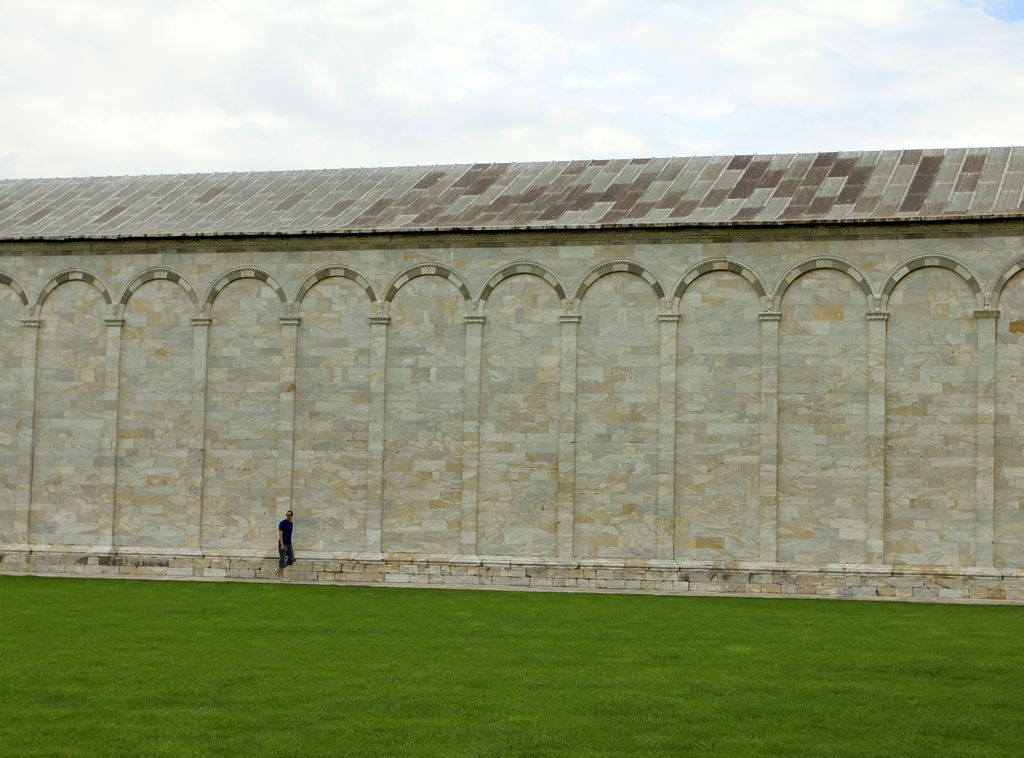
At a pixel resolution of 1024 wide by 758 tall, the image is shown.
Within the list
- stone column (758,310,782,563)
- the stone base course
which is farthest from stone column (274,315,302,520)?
stone column (758,310,782,563)

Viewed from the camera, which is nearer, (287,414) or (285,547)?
(285,547)

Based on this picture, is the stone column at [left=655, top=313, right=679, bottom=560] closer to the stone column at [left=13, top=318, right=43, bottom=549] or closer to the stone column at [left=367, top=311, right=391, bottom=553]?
the stone column at [left=367, top=311, right=391, bottom=553]

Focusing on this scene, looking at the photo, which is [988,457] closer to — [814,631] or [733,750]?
[814,631]

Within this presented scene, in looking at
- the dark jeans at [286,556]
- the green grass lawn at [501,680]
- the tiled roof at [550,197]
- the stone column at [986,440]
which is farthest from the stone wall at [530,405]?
the green grass lawn at [501,680]

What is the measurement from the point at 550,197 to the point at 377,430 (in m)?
6.45

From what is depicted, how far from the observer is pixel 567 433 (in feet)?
101

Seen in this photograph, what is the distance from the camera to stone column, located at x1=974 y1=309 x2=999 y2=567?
28.4m

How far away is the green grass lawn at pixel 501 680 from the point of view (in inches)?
511

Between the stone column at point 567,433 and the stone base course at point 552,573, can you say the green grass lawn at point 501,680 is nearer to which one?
the stone base course at point 552,573

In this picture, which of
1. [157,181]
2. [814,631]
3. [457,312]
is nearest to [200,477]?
[457,312]

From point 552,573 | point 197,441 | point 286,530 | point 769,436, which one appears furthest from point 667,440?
point 197,441

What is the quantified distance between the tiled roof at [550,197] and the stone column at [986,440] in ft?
7.37

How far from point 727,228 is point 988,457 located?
6.76 meters

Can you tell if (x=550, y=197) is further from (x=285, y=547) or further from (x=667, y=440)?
(x=285, y=547)
